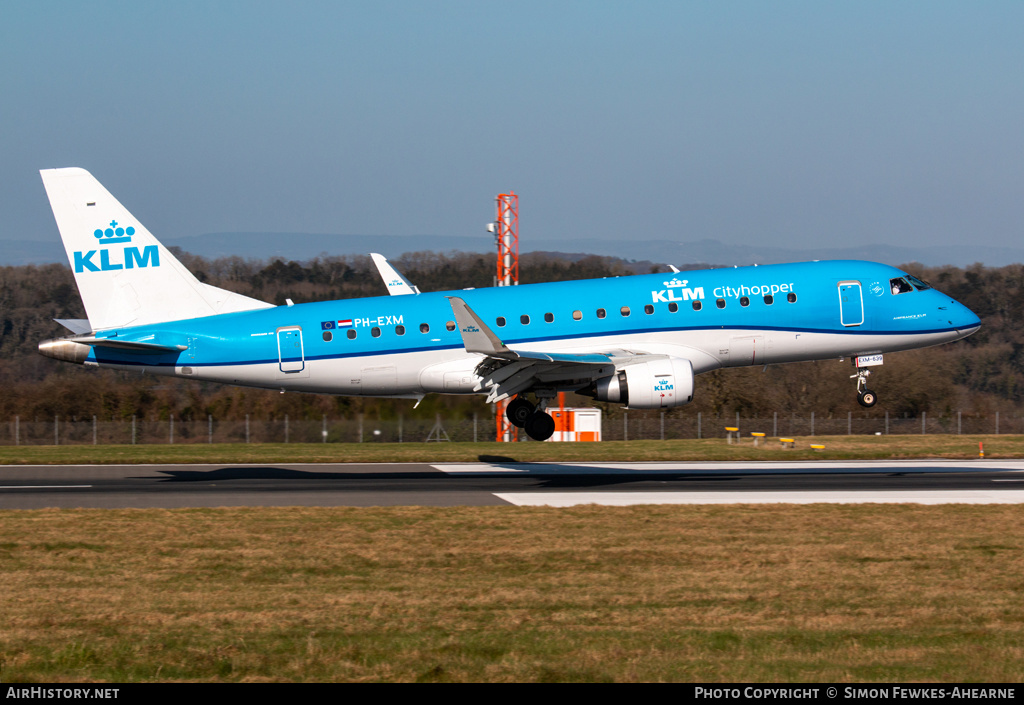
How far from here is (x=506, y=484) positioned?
2964cm

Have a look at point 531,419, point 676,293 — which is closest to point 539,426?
point 531,419

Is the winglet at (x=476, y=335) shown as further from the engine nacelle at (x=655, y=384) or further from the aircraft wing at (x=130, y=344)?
the aircraft wing at (x=130, y=344)

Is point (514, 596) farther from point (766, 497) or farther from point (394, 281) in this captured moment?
point (394, 281)

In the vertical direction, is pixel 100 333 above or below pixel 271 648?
above

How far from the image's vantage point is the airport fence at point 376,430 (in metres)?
50.6

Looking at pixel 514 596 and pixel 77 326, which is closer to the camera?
pixel 514 596

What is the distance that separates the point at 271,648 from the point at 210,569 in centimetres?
544

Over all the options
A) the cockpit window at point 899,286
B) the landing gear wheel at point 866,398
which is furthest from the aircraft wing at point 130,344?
the cockpit window at point 899,286

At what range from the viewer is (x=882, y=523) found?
21.4m

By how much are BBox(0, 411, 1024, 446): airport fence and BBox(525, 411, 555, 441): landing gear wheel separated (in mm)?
17637

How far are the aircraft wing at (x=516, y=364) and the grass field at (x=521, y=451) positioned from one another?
30.7 ft

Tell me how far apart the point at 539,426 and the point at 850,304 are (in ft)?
33.4

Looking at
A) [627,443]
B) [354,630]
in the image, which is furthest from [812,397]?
[354,630]
